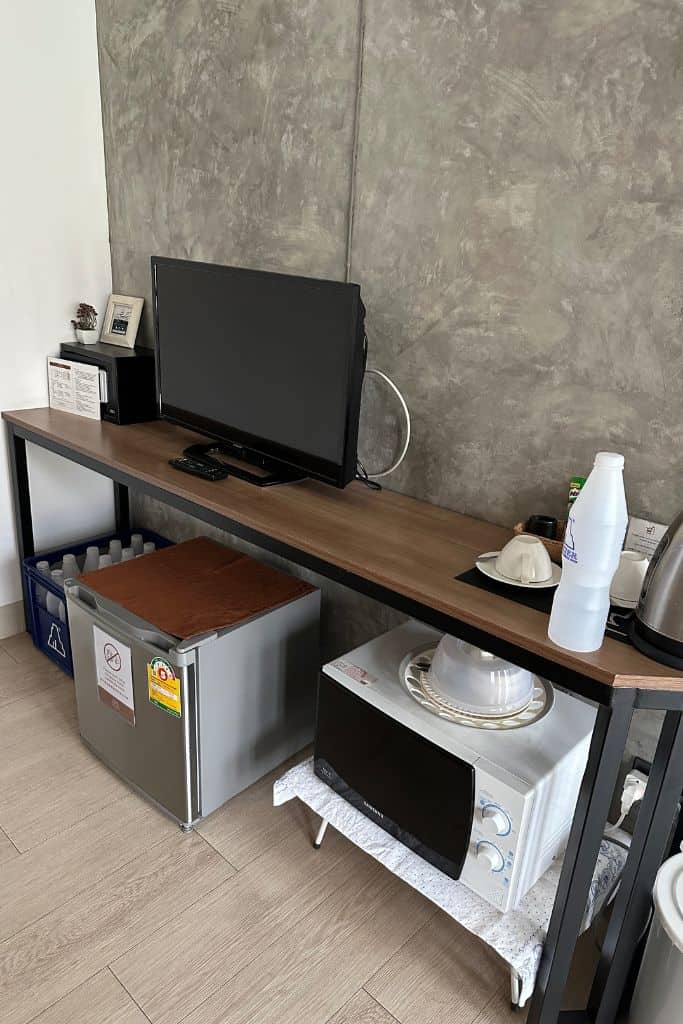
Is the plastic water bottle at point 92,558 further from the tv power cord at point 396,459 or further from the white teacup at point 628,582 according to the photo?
the white teacup at point 628,582

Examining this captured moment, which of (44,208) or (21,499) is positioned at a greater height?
(44,208)

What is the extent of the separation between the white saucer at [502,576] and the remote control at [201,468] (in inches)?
30.0

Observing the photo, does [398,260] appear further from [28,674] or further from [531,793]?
[28,674]

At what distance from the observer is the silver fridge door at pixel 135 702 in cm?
167

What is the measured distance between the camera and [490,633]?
1.23 metres

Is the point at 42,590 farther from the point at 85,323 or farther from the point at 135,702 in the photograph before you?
the point at 85,323

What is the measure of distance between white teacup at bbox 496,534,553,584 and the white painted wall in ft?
5.99

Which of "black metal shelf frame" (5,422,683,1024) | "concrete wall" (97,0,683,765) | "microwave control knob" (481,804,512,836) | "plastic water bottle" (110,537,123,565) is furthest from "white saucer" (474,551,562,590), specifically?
"plastic water bottle" (110,537,123,565)

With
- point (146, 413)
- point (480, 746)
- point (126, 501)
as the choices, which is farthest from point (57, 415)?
point (480, 746)

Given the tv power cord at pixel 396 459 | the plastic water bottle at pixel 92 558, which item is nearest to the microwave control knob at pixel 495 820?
the tv power cord at pixel 396 459

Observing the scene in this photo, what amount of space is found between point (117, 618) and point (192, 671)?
0.88 ft

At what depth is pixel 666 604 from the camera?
112 cm

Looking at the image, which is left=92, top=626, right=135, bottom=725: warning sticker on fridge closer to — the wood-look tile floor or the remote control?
the wood-look tile floor

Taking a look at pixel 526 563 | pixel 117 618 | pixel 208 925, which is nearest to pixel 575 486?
pixel 526 563
